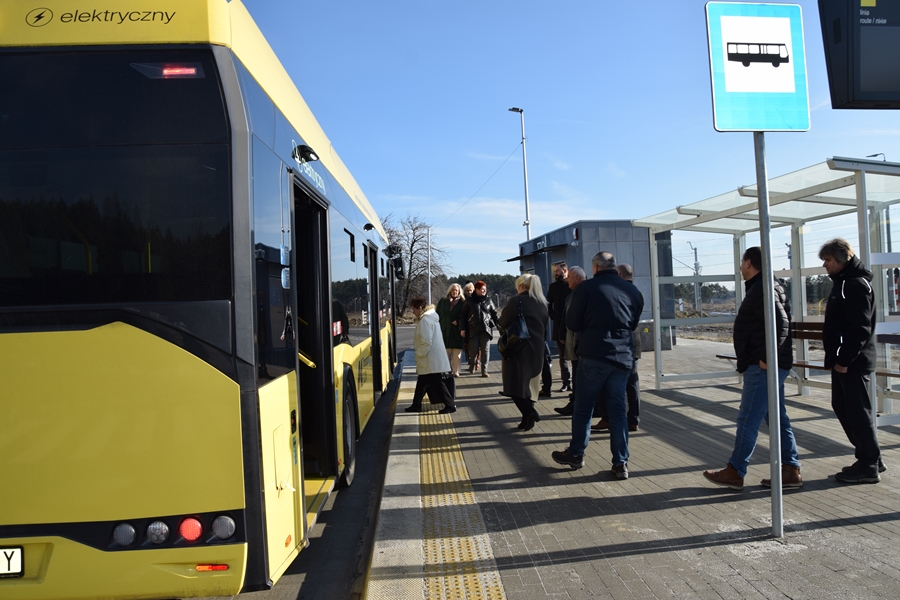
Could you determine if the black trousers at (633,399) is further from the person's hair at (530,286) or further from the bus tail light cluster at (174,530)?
the bus tail light cluster at (174,530)

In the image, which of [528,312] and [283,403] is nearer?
[283,403]

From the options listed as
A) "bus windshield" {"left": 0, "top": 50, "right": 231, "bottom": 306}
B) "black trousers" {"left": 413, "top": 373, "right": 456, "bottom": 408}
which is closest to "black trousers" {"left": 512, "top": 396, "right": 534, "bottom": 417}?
"black trousers" {"left": 413, "top": 373, "right": 456, "bottom": 408}

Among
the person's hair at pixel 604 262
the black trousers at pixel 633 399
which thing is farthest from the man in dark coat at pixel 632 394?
the person's hair at pixel 604 262

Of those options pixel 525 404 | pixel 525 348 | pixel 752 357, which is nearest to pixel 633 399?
pixel 525 404

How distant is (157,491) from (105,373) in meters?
0.59

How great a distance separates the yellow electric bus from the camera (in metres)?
2.86

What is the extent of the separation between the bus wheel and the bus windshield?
9.69 feet

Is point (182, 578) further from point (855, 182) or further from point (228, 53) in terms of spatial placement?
point (855, 182)

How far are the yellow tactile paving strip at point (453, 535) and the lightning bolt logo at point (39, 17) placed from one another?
3.44m

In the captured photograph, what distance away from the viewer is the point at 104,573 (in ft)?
9.34

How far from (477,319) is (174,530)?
8985mm

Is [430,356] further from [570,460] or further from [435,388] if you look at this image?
[570,460]

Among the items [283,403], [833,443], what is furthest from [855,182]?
[283,403]

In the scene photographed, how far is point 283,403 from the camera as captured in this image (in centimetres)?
347
